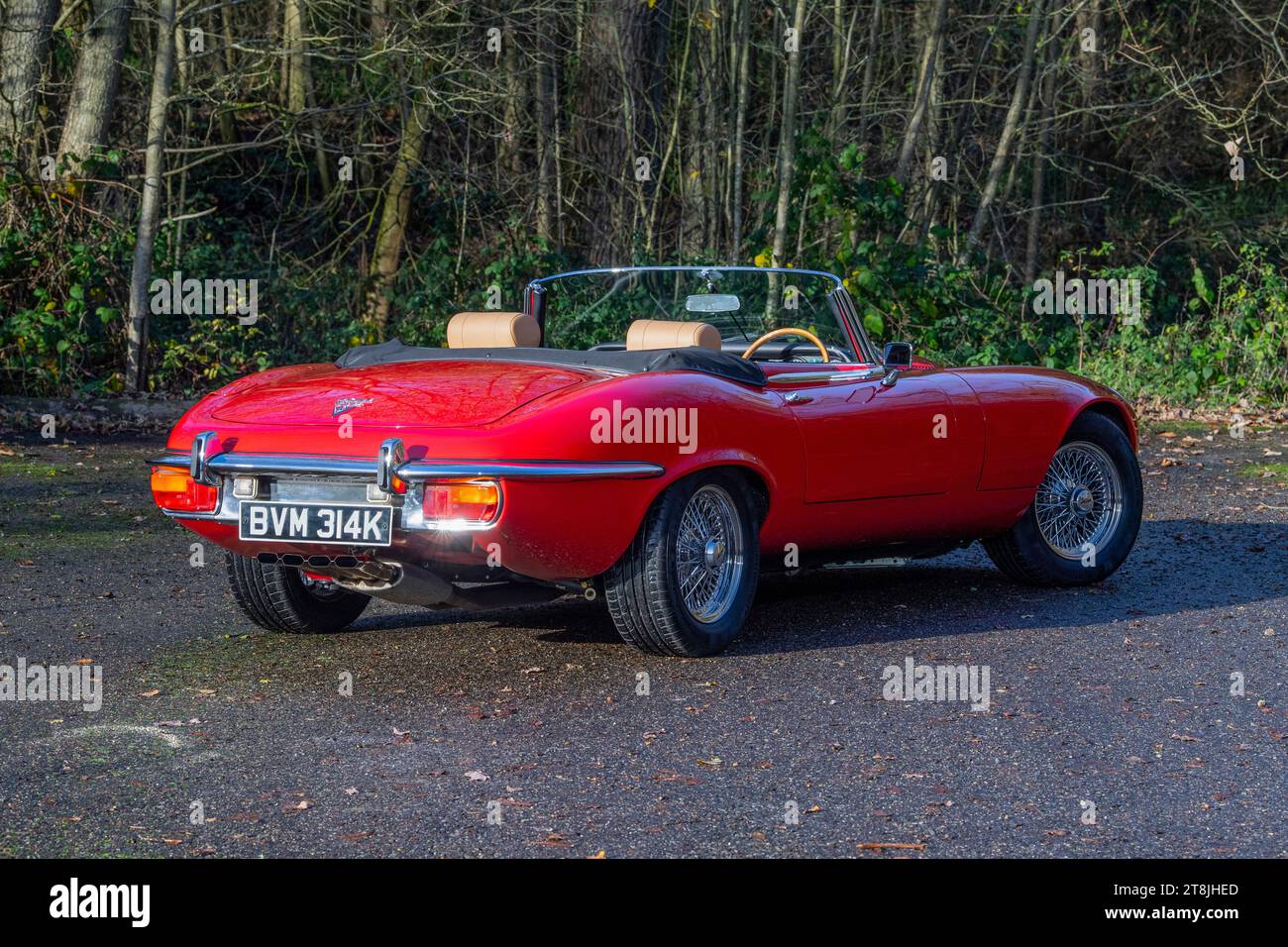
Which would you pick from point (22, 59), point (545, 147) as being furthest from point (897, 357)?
point (545, 147)

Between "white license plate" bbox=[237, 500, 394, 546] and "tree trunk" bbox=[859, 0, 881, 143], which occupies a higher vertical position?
"tree trunk" bbox=[859, 0, 881, 143]

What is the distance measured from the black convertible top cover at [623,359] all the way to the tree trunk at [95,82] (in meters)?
9.84

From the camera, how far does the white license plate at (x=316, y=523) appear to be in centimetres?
516

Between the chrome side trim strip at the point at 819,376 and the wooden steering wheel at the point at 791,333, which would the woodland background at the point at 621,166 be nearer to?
the wooden steering wheel at the point at 791,333

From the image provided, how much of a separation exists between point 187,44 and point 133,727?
12043mm

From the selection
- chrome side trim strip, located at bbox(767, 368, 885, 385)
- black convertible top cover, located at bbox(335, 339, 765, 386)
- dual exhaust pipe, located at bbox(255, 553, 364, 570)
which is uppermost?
black convertible top cover, located at bbox(335, 339, 765, 386)

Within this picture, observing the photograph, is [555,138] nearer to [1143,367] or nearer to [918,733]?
[1143,367]

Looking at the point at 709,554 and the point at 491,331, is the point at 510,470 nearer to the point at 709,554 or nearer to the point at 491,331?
the point at 709,554

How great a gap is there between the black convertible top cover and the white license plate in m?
1.02

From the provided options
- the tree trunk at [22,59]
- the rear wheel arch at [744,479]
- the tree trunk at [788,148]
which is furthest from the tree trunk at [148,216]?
the rear wheel arch at [744,479]

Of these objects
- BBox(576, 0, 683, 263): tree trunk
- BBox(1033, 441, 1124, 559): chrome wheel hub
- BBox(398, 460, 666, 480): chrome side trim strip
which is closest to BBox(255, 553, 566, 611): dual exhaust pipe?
BBox(398, 460, 666, 480): chrome side trim strip

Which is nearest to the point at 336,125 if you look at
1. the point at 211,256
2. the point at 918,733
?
the point at 211,256

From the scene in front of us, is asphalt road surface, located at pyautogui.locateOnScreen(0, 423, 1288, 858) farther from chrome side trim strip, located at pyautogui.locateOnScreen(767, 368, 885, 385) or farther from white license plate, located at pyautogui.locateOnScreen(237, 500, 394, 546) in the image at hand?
chrome side trim strip, located at pyautogui.locateOnScreen(767, 368, 885, 385)

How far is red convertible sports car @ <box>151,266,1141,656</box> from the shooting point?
5.20 meters
